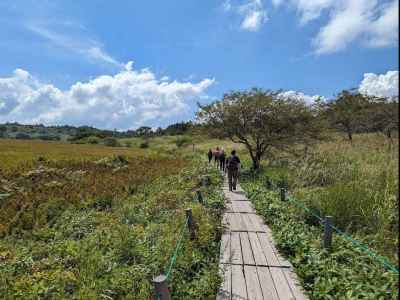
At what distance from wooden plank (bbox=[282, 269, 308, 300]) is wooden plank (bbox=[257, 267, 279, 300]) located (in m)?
0.29

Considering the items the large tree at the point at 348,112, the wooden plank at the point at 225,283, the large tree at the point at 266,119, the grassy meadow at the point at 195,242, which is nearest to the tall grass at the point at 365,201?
the grassy meadow at the point at 195,242

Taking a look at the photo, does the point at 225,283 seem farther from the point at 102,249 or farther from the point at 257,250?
the point at 102,249

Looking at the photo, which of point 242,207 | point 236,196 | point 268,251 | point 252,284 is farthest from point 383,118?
point 252,284

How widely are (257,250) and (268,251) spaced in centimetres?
23

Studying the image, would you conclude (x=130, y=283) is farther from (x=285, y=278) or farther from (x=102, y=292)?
(x=285, y=278)

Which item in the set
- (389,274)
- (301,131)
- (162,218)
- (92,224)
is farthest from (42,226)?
(301,131)

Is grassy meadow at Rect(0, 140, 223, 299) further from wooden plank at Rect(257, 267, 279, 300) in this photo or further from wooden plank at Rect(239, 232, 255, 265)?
wooden plank at Rect(257, 267, 279, 300)

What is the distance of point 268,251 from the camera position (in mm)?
5801

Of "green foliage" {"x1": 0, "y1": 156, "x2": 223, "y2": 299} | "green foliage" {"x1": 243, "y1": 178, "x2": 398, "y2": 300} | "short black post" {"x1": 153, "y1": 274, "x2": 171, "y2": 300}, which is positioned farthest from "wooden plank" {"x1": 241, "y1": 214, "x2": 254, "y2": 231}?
"short black post" {"x1": 153, "y1": 274, "x2": 171, "y2": 300}

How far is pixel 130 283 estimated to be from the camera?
4.65 meters

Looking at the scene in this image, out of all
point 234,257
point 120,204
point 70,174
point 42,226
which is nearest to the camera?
point 234,257

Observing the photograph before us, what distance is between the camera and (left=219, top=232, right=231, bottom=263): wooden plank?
215 inches

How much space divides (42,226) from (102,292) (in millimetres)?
7476

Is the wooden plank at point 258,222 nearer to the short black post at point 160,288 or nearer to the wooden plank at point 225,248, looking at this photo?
the wooden plank at point 225,248
